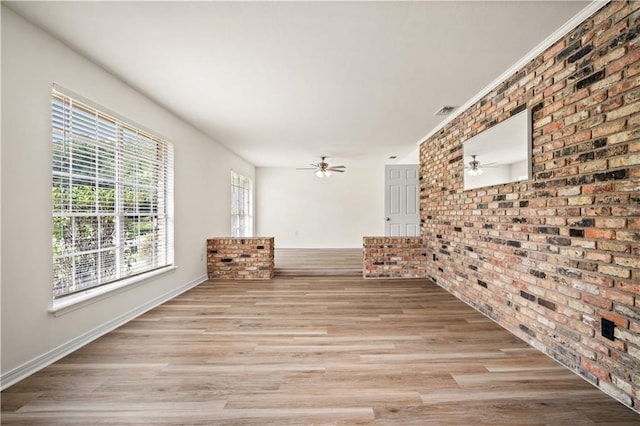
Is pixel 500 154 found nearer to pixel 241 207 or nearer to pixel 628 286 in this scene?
pixel 628 286

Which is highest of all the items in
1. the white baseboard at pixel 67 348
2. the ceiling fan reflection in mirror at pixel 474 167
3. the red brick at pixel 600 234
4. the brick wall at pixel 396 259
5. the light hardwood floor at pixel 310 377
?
the ceiling fan reflection in mirror at pixel 474 167

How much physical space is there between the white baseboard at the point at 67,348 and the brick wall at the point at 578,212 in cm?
379

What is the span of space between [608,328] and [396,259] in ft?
10.1

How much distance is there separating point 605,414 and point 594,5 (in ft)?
8.20

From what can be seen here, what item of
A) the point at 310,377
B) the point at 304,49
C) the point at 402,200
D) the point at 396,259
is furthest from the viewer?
the point at 402,200

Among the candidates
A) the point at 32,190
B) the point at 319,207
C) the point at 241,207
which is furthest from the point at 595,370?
the point at 319,207

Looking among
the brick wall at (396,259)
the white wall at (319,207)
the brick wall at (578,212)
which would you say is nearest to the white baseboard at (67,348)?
the brick wall at (396,259)

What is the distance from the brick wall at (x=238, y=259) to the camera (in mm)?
4727

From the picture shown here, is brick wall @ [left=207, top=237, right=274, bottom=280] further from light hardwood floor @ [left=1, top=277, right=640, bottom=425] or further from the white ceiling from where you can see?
the white ceiling

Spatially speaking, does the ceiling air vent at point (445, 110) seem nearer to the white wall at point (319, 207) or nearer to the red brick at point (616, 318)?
the red brick at point (616, 318)

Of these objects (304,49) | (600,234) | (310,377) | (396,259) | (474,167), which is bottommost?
(310,377)

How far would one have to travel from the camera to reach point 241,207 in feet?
22.9

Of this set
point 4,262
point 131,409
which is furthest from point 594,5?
point 4,262

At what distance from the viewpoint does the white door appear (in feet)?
17.9
